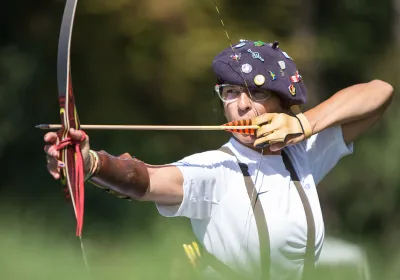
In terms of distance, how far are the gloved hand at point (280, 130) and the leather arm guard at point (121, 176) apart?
32 cm

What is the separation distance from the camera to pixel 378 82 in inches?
101

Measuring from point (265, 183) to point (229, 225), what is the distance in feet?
0.46

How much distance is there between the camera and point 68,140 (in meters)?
1.75

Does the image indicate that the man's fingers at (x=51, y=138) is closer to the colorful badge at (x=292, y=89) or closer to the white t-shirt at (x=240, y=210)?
the white t-shirt at (x=240, y=210)

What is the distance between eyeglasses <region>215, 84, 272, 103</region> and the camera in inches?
87.1

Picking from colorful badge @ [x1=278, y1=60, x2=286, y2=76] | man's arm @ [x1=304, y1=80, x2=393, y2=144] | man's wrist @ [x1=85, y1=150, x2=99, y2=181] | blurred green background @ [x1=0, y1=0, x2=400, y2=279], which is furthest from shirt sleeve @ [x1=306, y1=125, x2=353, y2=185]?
blurred green background @ [x1=0, y1=0, x2=400, y2=279]

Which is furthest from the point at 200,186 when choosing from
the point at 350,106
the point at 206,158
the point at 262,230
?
the point at 350,106

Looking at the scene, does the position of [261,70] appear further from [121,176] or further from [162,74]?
[162,74]

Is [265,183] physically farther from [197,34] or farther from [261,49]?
[197,34]

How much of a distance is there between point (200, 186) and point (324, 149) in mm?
496

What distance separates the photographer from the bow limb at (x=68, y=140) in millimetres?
1752

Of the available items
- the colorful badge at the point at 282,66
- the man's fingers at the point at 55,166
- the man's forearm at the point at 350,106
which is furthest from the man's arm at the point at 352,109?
the man's fingers at the point at 55,166

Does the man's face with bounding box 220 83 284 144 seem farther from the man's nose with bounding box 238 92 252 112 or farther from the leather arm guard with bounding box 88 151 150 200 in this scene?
the leather arm guard with bounding box 88 151 150 200

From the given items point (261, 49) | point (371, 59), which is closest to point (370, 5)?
point (371, 59)
